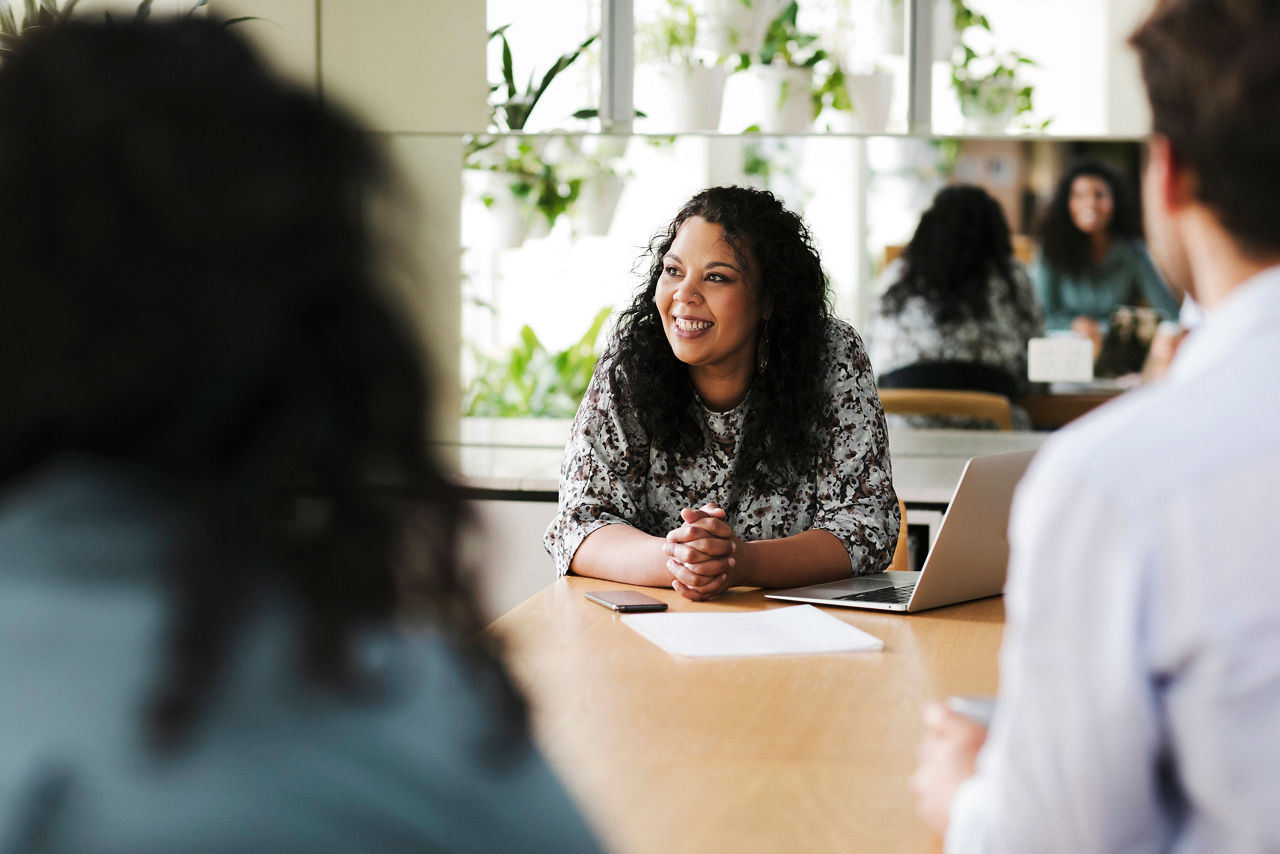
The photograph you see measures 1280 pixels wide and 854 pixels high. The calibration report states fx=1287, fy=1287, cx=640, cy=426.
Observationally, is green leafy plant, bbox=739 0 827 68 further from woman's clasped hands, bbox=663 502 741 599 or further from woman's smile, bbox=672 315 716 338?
woman's clasped hands, bbox=663 502 741 599

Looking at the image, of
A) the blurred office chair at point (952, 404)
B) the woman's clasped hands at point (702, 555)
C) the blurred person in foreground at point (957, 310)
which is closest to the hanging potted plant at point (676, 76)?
the blurred person in foreground at point (957, 310)

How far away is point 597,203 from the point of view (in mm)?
3625

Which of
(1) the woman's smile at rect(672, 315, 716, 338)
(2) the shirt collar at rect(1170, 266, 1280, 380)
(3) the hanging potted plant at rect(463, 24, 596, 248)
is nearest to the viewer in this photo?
(2) the shirt collar at rect(1170, 266, 1280, 380)

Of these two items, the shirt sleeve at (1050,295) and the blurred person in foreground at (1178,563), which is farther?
the shirt sleeve at (1050,295)

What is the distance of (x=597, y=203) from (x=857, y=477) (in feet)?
5.37

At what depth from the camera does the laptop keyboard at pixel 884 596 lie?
194 cm

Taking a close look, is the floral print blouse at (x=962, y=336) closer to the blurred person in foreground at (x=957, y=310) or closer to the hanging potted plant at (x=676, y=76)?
the blurred person in foreground at (x=957, y=310)

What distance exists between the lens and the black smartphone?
1.87 m

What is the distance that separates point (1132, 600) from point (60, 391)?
0.54m

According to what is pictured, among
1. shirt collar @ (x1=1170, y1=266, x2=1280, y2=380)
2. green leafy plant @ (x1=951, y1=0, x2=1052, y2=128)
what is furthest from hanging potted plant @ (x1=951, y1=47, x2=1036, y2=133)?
shirt collar @ (x1=1170, y1=266, x2=1280, y2=380)

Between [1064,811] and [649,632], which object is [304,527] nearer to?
[1064,811]

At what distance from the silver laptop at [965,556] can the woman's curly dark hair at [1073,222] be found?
1.74 metres

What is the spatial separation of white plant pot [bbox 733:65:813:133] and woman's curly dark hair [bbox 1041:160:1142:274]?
71 centimetres

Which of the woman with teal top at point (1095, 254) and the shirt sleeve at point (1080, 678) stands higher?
the woman with teal top at point (1095, 254)
